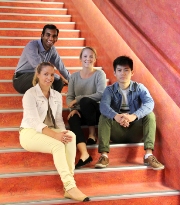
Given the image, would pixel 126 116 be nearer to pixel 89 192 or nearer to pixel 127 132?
pixel 127 132

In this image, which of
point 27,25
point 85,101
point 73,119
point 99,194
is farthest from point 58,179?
point 27,25

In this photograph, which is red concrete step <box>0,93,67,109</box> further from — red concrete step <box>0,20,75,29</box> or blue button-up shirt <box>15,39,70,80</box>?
red concrete step <box>0,20,75,29</box>

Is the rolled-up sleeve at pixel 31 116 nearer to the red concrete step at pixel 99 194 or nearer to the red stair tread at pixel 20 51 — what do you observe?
the red concrete step at pixel 99 194

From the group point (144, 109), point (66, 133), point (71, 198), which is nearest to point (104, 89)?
point (144, 109)

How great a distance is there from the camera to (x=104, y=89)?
11.2ft

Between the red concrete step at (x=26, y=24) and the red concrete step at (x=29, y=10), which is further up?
the red concrete step at (x=29, y=10)

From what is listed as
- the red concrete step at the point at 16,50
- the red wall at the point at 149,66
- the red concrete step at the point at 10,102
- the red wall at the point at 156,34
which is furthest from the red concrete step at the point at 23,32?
the red concrete step at the point at 10,102

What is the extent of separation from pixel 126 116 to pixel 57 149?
0.60 m

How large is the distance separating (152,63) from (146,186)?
93 centimetres

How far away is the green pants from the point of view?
3055 millimetres

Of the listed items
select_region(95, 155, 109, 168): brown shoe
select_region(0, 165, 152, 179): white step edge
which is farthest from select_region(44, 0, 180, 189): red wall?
select_region(95, 155, 109, 168): brown shoe

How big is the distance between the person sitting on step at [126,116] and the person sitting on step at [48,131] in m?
0.30

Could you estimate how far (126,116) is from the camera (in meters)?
3.07

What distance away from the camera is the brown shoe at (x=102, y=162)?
2975 mm
